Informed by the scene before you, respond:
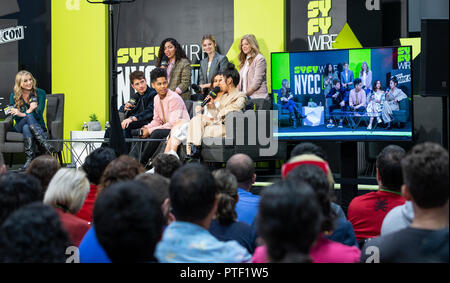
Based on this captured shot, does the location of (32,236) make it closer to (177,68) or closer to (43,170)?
(43,170)

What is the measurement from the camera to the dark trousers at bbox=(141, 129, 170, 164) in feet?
20.9

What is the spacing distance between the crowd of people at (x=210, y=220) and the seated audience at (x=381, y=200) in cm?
3

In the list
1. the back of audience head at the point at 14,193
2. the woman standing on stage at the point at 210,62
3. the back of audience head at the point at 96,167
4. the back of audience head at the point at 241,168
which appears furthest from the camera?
the woman standing on stage at the point at 210,62

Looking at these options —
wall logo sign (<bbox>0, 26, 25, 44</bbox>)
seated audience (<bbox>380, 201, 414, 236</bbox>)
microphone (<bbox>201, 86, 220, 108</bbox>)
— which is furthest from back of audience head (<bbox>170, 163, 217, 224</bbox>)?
wall logo sign (<bbox>0, 26, 25, 44</bbox>)

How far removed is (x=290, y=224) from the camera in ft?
4.61

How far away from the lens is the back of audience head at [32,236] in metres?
1.40

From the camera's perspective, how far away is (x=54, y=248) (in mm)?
1424

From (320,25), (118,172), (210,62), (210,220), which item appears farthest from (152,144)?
(210,220)

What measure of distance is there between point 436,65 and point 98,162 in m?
2.15

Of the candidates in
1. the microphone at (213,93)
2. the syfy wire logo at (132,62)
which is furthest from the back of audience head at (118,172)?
the syfy wire logo at (132,62)

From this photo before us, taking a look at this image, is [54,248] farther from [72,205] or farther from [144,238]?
[72,205]

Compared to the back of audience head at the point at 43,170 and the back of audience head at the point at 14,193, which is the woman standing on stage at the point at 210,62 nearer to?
the back of audience head at the point at 43,170

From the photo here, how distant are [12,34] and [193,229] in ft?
27.5

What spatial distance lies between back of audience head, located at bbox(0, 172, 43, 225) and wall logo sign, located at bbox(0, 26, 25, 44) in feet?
25.3
